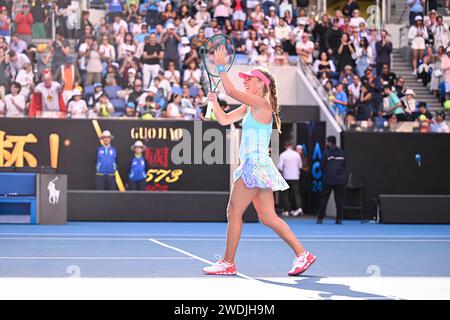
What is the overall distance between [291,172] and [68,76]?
6185 millimetres

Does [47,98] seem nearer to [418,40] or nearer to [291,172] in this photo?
[291,172]

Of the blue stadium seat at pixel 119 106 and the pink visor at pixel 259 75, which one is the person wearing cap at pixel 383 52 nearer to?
the blue stadium seat at pixel 119 106

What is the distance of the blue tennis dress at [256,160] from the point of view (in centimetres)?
1052

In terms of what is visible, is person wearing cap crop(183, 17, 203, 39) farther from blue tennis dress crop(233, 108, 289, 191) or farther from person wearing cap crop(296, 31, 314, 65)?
blue tennis dress crop(233, 108, 289, 191)

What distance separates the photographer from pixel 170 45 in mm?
27250

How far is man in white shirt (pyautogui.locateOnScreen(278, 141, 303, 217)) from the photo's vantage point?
2581cm

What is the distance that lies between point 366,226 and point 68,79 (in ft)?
27.3

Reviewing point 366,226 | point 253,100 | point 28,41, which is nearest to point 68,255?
point 253,100

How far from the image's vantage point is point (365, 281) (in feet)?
33.7

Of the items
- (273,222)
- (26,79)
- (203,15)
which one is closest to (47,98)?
(26,79)

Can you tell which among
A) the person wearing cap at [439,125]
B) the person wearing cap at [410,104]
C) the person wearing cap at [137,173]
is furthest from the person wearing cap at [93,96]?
the person wearing cap at [439,125]

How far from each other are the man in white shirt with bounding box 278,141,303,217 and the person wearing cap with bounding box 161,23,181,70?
386 cm

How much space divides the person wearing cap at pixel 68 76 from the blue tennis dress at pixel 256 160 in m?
14.7

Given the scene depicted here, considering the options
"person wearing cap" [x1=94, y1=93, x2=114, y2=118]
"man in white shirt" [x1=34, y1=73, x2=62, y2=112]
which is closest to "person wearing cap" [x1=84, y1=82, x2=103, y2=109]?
"person wearing cap" [x1=94, y1=93, x2=114, y2=118]
